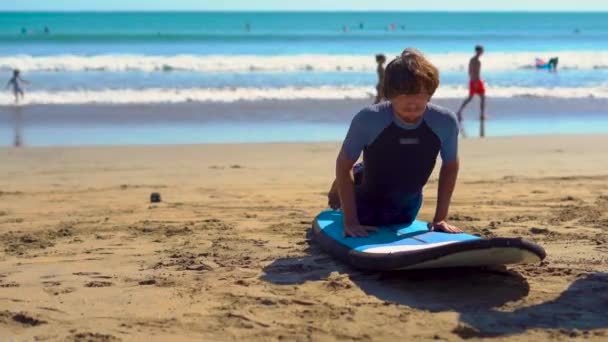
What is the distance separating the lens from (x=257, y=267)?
17.1 ft

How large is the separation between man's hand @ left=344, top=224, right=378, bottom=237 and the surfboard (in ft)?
0.12

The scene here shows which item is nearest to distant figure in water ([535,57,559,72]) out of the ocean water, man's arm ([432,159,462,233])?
the ocean water

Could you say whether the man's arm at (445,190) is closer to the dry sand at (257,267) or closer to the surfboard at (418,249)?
the surfboard at (418,249)

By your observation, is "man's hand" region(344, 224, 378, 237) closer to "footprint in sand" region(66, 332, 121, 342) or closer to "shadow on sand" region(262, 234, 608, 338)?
"shadow on sand" region(262, 234, 608, 338)

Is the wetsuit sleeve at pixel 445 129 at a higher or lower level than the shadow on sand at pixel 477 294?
higher

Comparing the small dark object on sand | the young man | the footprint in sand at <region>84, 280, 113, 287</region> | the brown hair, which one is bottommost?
the footprint in sand at <region>84, 280, 113, 287</region>

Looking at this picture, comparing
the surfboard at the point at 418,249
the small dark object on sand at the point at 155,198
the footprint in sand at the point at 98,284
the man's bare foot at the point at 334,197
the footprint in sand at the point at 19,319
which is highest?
the man's bare foot at the point at 334,197

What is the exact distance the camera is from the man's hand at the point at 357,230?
206 inches

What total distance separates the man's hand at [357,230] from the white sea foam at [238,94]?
1415 centimetres

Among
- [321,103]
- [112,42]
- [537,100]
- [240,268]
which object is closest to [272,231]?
[240,268]

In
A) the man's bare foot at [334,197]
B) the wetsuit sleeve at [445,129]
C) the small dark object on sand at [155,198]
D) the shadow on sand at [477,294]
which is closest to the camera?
the shadow on sand at [477,294]

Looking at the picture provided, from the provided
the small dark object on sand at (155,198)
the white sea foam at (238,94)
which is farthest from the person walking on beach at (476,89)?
the small dark object on sand at (155,198)

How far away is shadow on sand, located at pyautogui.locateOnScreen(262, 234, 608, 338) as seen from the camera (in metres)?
4.06

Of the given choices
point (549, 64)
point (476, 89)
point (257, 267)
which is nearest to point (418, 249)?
point (257, 267)
